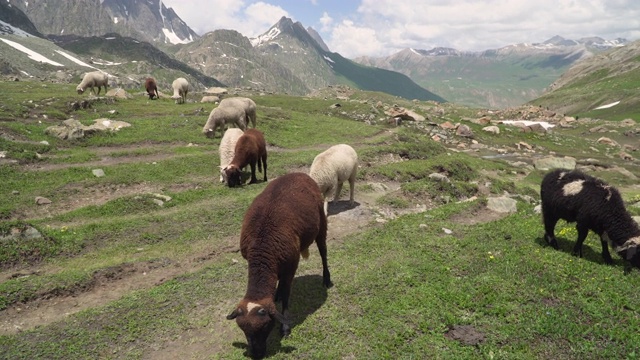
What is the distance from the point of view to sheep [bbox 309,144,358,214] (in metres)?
18.4

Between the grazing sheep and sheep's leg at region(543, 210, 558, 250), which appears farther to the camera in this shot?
the grazing sheep

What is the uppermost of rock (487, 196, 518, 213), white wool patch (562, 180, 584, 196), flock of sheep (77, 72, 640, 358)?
white wool patch (562, 180, 584, 196)

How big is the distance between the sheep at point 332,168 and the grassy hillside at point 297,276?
1.86 meters

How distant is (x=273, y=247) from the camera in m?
9.67

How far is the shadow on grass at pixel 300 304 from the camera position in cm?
937

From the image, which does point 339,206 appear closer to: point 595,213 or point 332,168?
point 332,168

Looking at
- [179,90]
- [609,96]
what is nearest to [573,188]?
[179,90]

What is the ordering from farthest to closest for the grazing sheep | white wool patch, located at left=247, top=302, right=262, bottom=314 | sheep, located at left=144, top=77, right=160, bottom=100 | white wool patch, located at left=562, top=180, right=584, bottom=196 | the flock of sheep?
1. sheep, located at left=144, top=77, right=160, bottom=100
2. the grazing sheep
3. white wool patch, located at left=562, top=180, right=584, bottom=196
4. the flock of sheep
5. white wool patch, located at left=247, top=302, right=262, bottom=314

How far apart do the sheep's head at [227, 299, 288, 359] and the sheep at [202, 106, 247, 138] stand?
27.8m

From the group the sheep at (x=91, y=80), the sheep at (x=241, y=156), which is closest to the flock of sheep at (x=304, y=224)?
the sheep at (x=241, y=156)

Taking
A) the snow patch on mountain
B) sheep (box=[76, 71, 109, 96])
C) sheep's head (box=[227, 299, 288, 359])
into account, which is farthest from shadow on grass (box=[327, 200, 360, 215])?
the snow patch on mountain

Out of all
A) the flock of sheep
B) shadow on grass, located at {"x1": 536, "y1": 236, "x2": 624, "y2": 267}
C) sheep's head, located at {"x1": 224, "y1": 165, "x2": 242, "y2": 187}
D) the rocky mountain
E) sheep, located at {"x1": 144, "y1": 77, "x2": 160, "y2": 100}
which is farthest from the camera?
the rocky mountain

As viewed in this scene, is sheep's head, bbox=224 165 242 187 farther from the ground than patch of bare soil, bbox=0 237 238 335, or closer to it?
farther from the ground

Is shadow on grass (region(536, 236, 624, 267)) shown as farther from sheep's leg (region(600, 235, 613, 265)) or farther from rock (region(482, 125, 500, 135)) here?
rock (region(482, 125, 500, 135))
